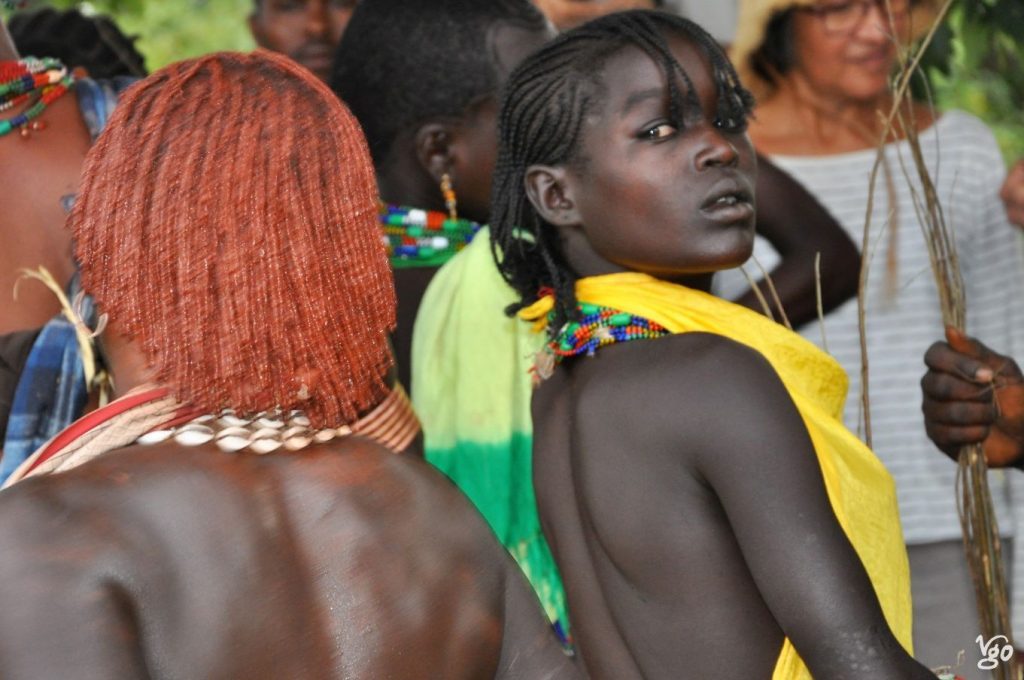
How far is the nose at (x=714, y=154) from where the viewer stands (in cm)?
224

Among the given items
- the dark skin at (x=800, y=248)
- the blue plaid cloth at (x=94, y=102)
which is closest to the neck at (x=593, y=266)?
the blue plaid cloth at (x=94, y=102)

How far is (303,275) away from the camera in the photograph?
5.45ft

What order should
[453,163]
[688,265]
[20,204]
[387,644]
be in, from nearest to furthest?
1. [387,644]
2. [688,265]
3. [20,204]
4. [453,163]

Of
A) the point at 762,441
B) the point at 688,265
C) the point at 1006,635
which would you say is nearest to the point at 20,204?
the point at 688,265

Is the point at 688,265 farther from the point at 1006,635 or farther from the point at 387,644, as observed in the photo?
the point at 1006,635

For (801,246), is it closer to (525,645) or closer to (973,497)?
(973,497)

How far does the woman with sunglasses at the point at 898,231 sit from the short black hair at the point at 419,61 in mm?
865

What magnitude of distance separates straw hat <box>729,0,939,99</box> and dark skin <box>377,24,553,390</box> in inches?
32.2

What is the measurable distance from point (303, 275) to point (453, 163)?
5.27ft

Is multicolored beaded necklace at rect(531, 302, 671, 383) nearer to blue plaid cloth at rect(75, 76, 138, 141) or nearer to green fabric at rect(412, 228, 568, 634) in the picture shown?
green fabric at rect(412, 228, 568, 634)

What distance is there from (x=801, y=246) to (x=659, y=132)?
121cm

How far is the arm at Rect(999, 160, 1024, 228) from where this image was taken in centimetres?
333

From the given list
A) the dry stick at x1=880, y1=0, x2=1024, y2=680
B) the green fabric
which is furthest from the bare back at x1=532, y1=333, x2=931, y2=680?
the dry stick at x1=880, y1=0, x2=1024, y2=680

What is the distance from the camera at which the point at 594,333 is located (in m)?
2.26
